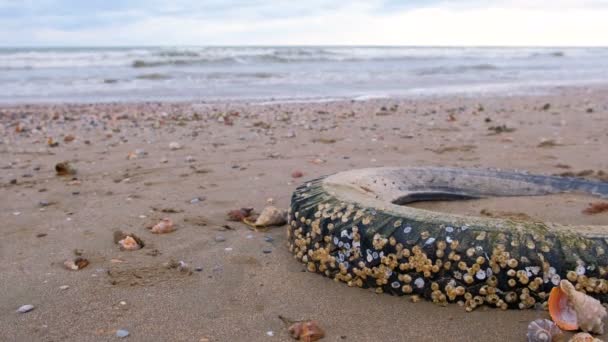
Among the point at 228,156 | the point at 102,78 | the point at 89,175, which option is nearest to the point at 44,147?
the point at 89,175

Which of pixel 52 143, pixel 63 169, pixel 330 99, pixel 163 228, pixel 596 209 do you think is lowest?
pixel 330 99

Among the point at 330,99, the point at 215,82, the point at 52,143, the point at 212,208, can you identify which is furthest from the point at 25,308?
the point at 215,82

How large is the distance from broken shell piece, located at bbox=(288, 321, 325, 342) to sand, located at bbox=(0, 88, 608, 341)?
34 mm

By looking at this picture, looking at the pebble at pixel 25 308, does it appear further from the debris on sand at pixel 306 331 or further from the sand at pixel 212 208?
the debris on sand at pixel 306 331

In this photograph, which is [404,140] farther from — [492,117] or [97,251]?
[97,251]

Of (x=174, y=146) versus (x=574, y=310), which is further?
(x=174, y=146)

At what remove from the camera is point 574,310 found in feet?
5.91

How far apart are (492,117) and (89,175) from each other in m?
5.43

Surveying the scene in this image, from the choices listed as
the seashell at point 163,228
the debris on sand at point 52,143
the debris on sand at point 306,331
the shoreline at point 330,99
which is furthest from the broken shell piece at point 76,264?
the shoreline at point 330,99

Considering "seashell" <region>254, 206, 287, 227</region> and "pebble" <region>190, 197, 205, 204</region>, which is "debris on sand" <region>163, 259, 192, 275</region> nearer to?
"seashell" <region>254, 206, 287, 227</region>

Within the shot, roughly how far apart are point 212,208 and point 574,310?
2.19 m

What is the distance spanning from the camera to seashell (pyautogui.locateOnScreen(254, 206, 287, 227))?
9.95ft

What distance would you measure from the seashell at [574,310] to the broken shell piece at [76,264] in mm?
1899

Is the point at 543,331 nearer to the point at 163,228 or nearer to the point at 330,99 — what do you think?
the point at 163,228
